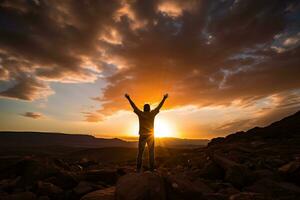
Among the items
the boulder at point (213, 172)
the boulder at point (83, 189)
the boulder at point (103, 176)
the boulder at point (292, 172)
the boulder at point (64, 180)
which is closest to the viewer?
the boulder at point (83, 189)

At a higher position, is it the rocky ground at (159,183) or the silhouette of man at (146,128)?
the silhouette of man at (146,128)

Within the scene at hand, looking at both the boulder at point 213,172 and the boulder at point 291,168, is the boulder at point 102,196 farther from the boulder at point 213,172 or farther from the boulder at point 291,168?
the boulder at point 291,168

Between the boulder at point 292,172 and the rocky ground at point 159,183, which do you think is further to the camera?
the boulder at point 292,172

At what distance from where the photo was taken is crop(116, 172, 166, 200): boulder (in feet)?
18.3

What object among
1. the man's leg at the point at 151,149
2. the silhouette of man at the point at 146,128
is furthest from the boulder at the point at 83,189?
the man's leg at the point at 151,149

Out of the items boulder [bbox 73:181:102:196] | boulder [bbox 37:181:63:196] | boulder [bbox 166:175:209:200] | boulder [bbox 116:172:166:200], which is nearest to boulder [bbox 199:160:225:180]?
boulder [bbox 166:175:209:200]

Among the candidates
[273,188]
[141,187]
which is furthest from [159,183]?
[273,188]

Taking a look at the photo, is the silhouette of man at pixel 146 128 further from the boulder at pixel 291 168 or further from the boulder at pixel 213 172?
the boulder at pixel 291 168

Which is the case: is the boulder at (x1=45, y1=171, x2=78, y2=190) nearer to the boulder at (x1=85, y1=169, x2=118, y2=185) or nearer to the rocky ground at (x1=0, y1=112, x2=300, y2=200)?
the rocky ground at (x1=0, y1=112, x2=300, y2=200)

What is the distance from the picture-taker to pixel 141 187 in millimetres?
5734

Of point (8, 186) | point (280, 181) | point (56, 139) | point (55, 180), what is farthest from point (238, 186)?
point (56, 139)

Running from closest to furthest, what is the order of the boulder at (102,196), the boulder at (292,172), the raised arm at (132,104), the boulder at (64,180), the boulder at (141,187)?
the boulder at (141,187)
the boulder at (102,196)
the boulder at (292,172)
the boulder at (64,180)
the raised arm at (132,104)

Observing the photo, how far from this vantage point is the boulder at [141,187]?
557 centimetres

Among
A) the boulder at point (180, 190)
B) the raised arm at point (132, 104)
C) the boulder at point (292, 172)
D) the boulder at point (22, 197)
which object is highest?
the raised arm at point (132, 104)
